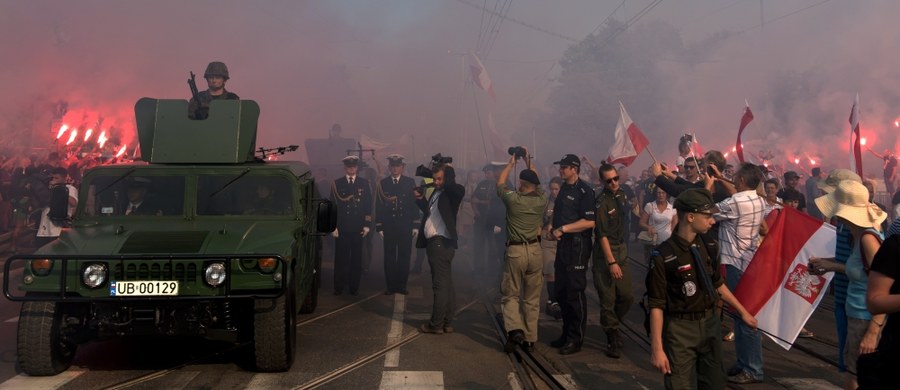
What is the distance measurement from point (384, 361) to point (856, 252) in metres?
4.20

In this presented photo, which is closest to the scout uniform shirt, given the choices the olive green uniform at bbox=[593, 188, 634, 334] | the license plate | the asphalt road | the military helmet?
the asphalt road

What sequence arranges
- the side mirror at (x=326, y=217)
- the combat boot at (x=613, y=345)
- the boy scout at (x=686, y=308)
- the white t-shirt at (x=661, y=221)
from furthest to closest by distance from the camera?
1. the white t-shirt at (x=661, y=221)
2. the side mirror at (x=326, y=217)
3. the combat boot at (x=613, y=345)
4. the boy scout at (x=686, y=308)

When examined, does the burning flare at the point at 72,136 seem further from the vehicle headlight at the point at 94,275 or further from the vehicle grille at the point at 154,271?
the vehicle grille at the point at 154,271

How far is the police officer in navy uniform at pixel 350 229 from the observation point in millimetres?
11250

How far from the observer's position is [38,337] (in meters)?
6.14

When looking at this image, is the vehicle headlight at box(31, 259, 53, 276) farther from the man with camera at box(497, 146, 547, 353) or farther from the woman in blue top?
the woman in blue top

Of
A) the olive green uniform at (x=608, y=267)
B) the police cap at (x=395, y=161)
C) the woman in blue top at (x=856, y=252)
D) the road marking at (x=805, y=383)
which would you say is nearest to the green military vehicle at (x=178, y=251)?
the olive green uniform at (x=608, y=267)

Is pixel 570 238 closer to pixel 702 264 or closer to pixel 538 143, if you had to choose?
pixel 702 264

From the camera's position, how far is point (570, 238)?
25.7 feet

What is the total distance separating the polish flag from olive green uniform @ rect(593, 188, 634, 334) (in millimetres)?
1158

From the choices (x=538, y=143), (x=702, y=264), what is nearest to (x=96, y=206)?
(x=702, y=264)

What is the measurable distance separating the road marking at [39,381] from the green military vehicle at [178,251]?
0.07m

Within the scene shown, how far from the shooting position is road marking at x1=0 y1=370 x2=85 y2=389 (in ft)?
19.7

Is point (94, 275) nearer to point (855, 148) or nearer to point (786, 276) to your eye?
point (786, 276)
